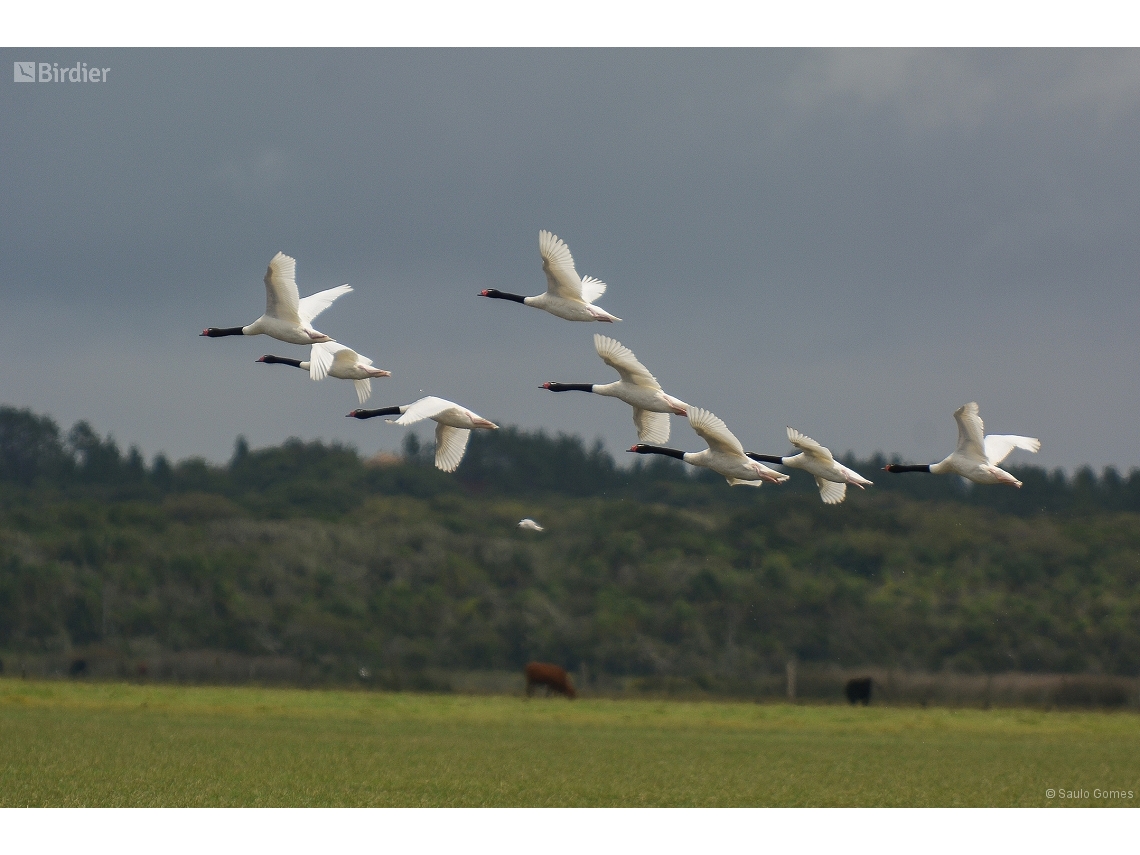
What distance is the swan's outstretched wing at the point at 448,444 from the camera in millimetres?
17797

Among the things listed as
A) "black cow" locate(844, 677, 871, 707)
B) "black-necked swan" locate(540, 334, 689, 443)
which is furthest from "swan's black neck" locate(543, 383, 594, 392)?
"black cow" locate(844, 677, 871, 707)

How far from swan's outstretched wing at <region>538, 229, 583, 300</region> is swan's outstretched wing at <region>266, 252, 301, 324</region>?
273 cm

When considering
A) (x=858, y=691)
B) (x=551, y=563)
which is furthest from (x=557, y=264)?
(x=551, y=563)

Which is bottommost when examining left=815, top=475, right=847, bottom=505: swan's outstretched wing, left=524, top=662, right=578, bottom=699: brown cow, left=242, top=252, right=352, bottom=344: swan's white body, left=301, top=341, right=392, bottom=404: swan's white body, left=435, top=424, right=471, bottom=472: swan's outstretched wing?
left=524, top=662, right=578, bottom=699: brown cow

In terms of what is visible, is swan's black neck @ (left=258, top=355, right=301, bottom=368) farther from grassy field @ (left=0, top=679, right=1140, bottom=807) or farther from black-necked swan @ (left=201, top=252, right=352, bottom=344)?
grassy field @ (left=0, top=679, right=1140, bottom=807)

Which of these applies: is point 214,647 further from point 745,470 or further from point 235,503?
point 745,470

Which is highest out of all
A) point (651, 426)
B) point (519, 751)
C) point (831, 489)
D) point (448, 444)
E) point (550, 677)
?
point (651, 426)

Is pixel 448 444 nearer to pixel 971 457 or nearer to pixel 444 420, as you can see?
pixel 444 420

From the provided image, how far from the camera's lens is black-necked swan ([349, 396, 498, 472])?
16469mm

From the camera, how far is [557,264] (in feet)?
54.6

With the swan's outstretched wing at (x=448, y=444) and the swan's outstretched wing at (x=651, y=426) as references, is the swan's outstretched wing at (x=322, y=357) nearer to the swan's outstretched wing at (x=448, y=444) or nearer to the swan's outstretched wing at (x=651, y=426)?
the swan's outstretched wing at (x=448, y=444)

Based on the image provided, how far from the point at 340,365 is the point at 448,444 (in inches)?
75.4

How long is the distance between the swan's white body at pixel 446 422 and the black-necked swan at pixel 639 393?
147 centimetres

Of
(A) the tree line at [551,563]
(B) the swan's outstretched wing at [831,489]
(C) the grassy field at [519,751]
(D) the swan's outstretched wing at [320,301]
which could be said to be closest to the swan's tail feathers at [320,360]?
(D) the swan's outstretched wing at [320,301]
